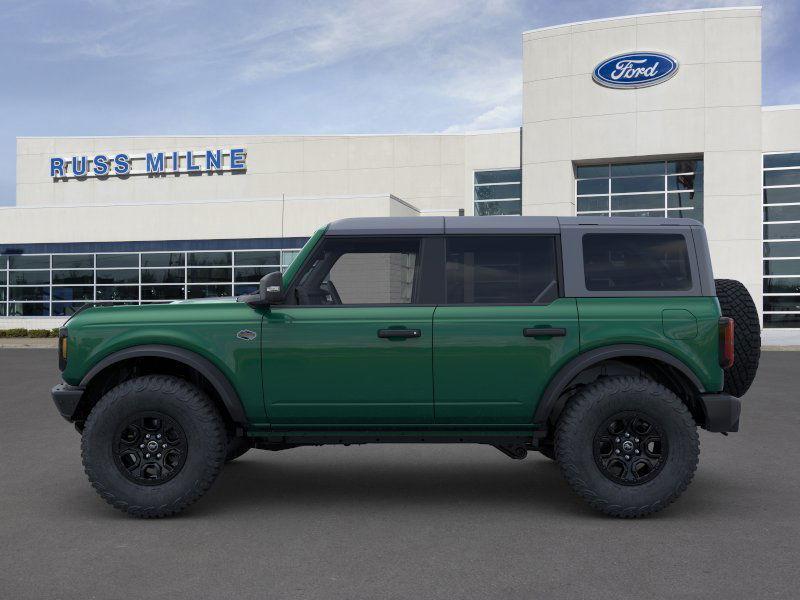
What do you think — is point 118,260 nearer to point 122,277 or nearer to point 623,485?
point 122,277

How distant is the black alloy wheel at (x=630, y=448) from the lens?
17.8ft

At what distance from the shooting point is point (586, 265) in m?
5.70

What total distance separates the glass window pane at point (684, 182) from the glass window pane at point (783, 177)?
7.98 ft

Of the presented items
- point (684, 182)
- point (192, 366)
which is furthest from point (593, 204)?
point (192, 366)

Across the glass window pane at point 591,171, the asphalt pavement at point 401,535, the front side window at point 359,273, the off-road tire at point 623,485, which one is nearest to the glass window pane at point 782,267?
the glass window pane at point 591,171

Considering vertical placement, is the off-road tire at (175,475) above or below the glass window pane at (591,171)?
below

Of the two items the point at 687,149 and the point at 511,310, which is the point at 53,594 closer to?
the point at 511,310

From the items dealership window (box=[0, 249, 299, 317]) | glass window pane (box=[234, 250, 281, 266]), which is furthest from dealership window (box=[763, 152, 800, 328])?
glass window pane (box=[234, 250, 281, 266])

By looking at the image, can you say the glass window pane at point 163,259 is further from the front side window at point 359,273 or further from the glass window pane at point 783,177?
the front side window at point 359,273

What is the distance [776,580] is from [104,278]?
116 feet

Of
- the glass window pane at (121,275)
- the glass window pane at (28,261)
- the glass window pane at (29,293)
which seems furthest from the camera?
the glass window pane at (29,293)

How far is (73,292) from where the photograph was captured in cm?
3672

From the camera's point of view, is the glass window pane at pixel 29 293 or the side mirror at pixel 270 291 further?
the glass window pane at pixel 29 293

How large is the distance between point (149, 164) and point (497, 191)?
1788cm
